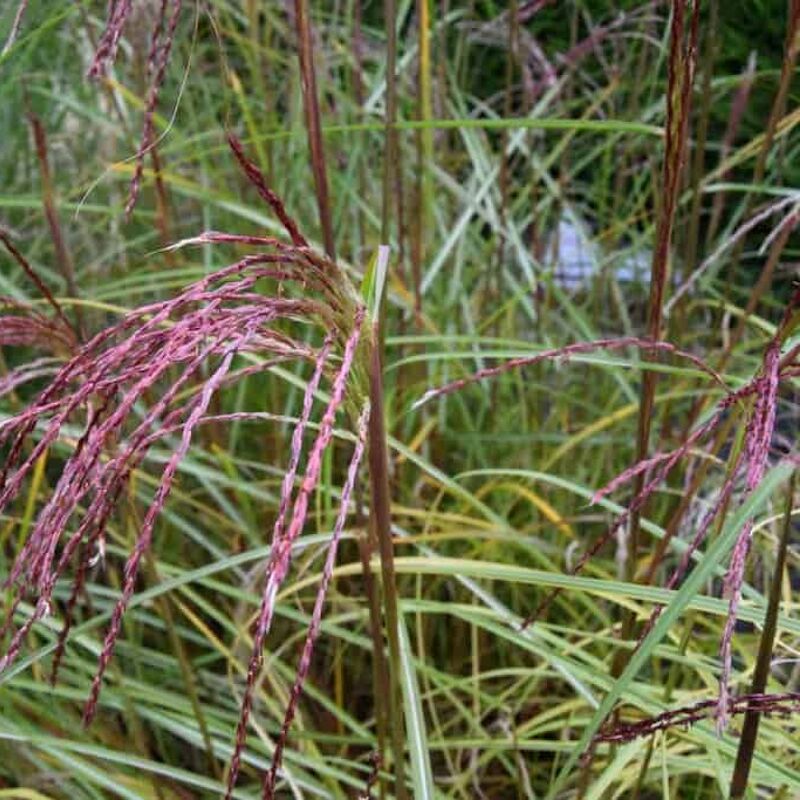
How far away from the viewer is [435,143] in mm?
2045

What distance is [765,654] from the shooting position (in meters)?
0.62

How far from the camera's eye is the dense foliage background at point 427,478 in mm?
911

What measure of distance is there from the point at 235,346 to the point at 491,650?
95 cm

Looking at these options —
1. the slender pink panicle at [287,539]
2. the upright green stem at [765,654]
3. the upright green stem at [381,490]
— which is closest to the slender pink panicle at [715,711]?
the upright green stem at [765,654]

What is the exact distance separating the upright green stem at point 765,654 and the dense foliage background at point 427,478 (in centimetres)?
4

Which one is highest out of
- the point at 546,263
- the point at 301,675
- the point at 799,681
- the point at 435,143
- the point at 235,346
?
the point at 235,346

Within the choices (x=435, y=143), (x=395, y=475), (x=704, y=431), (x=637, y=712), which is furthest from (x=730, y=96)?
(x=704, y=431)

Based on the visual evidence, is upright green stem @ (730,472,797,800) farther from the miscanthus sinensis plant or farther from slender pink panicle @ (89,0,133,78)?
slender pink panicle @ (89,0,133,78)

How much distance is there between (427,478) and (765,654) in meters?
0.80

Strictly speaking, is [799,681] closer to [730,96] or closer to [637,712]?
[637,712]

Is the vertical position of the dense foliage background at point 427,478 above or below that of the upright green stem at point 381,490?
below

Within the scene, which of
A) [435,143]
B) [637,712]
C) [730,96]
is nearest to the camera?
[637,712]

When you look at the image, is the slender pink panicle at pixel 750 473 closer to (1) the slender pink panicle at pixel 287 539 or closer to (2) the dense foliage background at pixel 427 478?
(2) the dense foliage background at pixel 427 478

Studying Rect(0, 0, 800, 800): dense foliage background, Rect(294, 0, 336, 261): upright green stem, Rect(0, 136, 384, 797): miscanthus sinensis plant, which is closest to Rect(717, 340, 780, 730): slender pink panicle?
Rect(0, 0, 800, 800): dense foliage background
